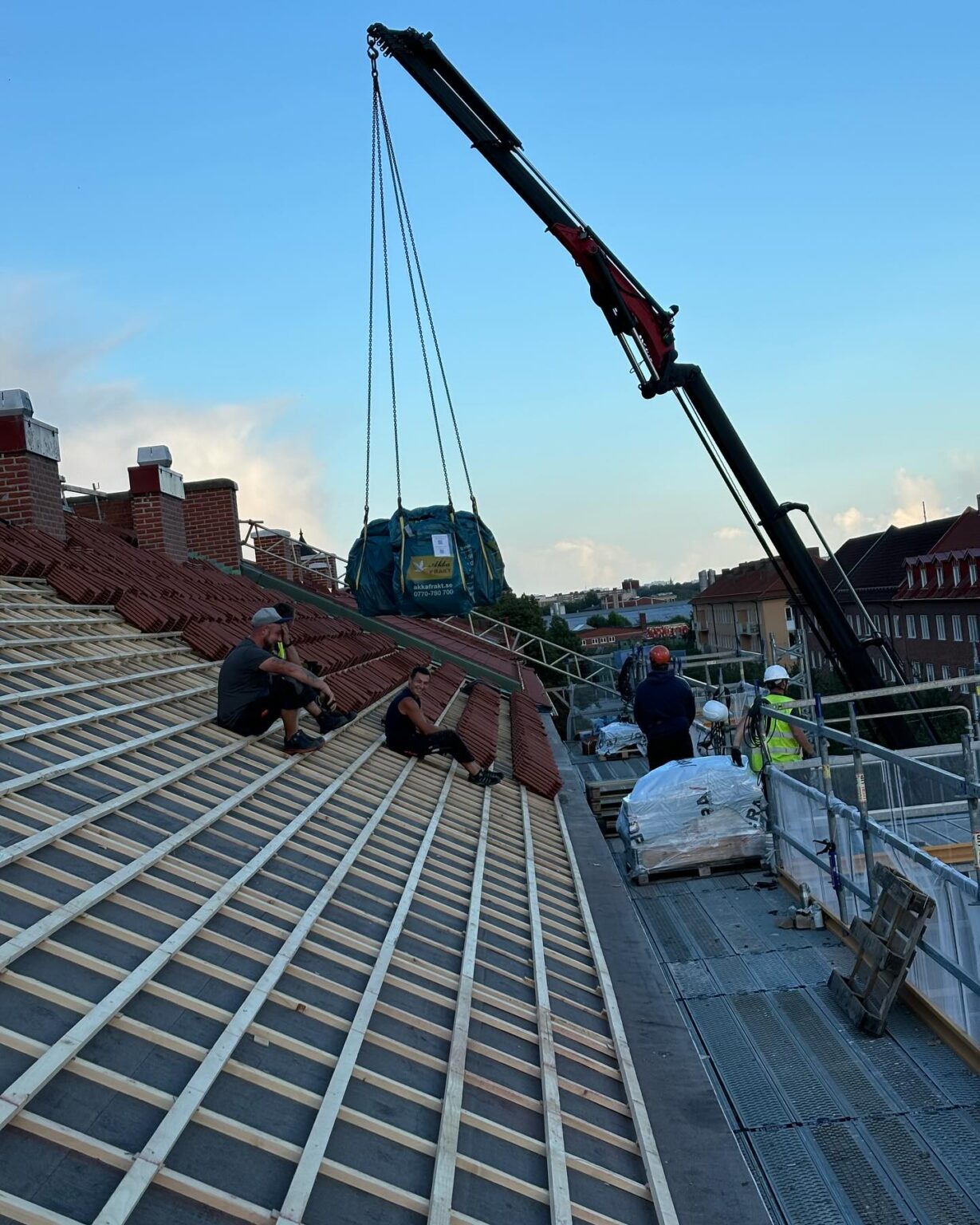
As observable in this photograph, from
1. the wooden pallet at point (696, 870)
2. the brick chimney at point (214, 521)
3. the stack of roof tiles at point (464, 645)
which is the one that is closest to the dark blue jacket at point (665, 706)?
the wooden pallet at point (696, 870)

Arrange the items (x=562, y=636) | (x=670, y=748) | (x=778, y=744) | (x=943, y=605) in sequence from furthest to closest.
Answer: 1. (x=562, y=636)
2. (x=943, y=605)
3. (x=670, y=748)
4. (x=778, y=744)

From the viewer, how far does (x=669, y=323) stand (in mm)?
14023

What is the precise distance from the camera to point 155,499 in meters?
15.0

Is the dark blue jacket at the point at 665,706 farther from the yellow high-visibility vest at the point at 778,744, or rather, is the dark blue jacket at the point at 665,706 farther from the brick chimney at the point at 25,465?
the brick chimney at the point at 25,465

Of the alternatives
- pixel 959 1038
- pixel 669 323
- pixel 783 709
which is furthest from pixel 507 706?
pixel 959 1038

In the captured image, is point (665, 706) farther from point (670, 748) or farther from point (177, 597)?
point (177, 597)

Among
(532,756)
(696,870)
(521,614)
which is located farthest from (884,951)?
(521,614)

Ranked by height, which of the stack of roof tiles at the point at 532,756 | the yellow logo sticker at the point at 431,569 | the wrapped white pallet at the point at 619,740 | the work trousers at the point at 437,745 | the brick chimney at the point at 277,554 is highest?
the brick chimney at the point at 277,554

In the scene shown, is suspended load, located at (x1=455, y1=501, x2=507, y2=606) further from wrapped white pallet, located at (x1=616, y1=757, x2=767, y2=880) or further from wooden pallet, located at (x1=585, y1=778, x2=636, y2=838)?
wooden pallet, located at (x1=585, y1=778, x2=636, y2=838)

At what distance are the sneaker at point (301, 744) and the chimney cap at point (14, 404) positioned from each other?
16.1 ft

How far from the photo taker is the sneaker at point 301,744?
848cm

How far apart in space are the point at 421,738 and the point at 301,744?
1.84 m

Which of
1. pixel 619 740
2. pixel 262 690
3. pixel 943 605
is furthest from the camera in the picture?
pixel 943 605

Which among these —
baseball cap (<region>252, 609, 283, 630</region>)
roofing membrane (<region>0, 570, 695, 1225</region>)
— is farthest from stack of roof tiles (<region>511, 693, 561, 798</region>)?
baseball cap (<region>252, 609, 283, 630</region>)
